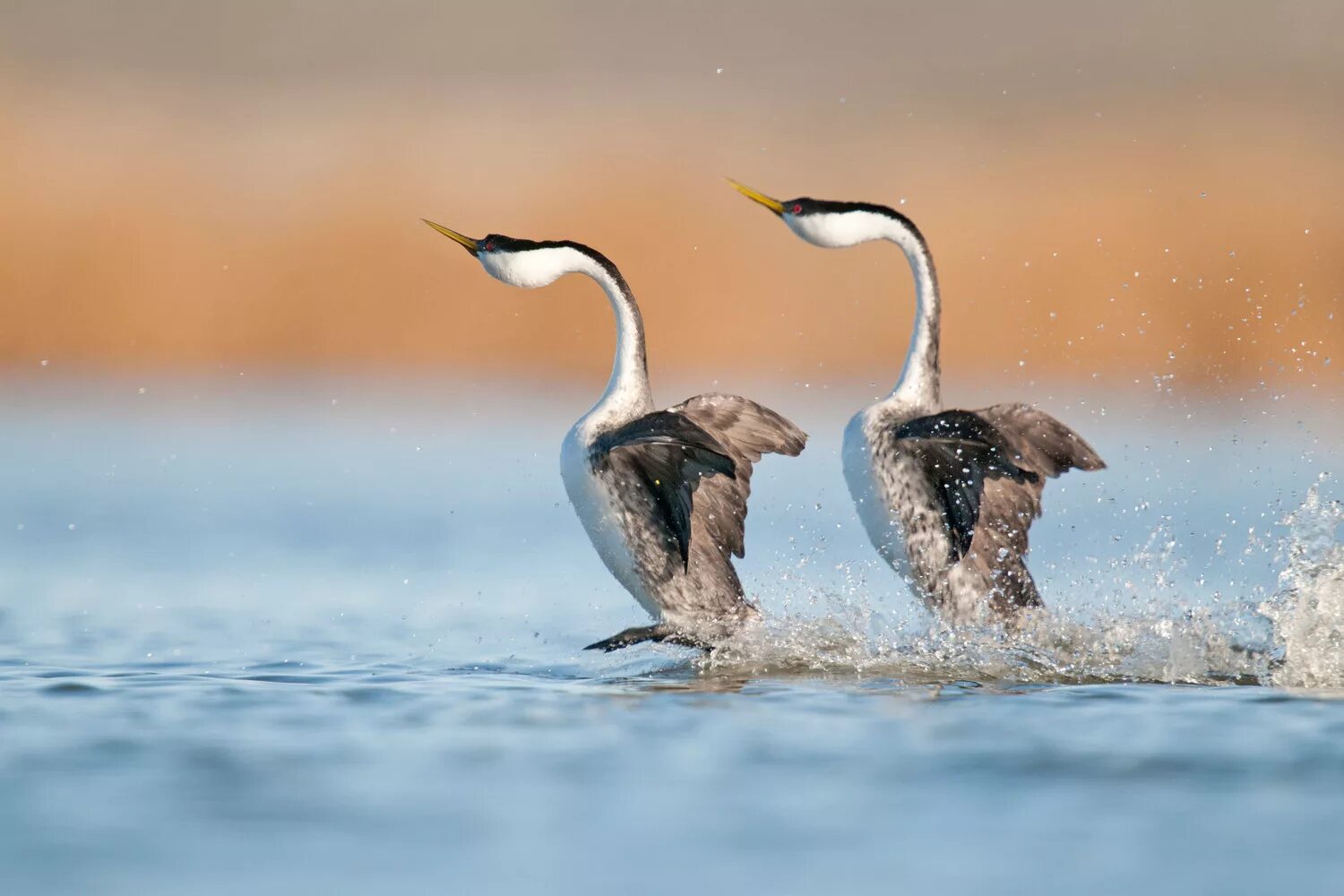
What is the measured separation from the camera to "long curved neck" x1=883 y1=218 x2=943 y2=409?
758cm

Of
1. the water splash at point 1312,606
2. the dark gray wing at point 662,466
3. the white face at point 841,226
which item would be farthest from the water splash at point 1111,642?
the white face at point 841,226

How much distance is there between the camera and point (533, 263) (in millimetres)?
7586

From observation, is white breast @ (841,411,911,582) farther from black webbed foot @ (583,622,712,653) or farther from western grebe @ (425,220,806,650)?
black webbed foot @ (583,622,712,653)

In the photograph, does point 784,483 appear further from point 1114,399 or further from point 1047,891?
point 1047,891

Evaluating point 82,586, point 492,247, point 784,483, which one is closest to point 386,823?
point 492,247

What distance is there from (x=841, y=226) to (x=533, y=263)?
132 centimetres

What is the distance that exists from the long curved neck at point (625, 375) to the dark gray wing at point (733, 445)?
17 cm

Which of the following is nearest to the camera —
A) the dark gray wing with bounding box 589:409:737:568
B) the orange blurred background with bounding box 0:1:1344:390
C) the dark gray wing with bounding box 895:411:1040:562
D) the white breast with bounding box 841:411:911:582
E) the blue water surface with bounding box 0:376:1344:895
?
the blue water surface with bounding box 0:376:1344:895

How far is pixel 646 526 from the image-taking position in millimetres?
7230

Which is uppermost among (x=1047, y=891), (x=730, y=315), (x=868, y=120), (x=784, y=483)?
(x=868, y=120)

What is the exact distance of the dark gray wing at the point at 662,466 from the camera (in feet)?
22.1

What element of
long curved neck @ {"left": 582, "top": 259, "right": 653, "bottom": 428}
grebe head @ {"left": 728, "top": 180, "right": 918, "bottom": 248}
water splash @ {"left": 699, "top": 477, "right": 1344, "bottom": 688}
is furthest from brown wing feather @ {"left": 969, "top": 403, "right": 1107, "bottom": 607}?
long curved neck @ {"left": 582, "top": 259, "right": 653, "bottom": 428}

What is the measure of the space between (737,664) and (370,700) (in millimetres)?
1521

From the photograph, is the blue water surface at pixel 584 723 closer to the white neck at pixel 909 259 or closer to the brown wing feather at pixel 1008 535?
the brown wing feather at pixel 1008 535
